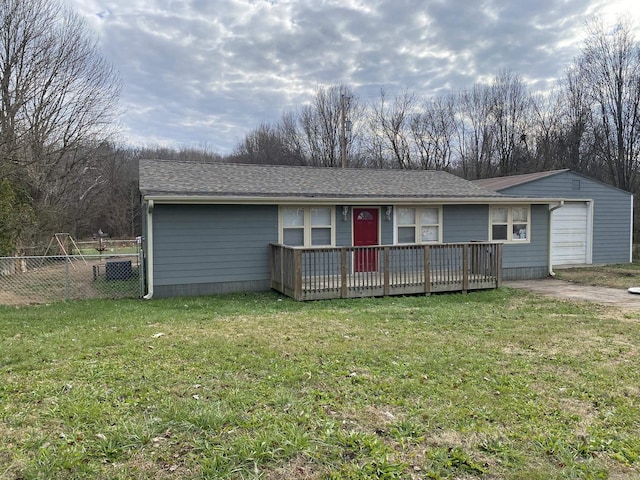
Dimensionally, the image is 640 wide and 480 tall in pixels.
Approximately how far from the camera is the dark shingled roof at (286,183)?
30.8ft

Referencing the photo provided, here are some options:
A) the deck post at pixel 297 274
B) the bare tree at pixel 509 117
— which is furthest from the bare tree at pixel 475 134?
the deck post at pixel 297 274

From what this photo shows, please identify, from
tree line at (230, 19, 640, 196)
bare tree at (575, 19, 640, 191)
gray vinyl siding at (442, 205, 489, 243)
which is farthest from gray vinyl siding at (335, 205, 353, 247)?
bare tree at (575, 19, 640, 191)

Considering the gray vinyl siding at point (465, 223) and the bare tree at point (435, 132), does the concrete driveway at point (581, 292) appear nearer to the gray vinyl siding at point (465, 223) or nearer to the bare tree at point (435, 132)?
the gray vinyl siding at point (465, 223)

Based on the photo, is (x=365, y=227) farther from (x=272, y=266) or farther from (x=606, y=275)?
(x=606, y=275)

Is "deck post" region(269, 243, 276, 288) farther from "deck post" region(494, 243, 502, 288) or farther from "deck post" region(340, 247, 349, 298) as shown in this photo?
"deck post" region(494, 243, 502, 288)

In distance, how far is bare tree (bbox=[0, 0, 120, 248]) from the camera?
12.9 m

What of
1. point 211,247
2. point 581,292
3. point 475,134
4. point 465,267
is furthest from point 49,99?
point 475,134

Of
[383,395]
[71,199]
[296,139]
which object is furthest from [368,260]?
[296,139]

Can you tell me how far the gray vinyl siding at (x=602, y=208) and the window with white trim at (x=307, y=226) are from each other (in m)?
8.32

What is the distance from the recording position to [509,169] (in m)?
27.2

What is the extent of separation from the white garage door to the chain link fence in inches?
541

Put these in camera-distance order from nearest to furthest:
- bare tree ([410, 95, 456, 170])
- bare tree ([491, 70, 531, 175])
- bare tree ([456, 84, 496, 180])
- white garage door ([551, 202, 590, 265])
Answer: white garage door ([551, 202, 590, 265])
bare tree ([491, 70, 531, 175])
bare tree ([456, 84, 496, 180])
bare tree ([410, 95, 456, 170])

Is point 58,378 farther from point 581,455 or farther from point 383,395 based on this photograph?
point 581,455

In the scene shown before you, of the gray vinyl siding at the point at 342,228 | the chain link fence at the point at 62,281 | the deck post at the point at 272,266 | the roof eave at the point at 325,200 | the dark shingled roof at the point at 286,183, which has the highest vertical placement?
the dark shingled roof at the point at 286,183
